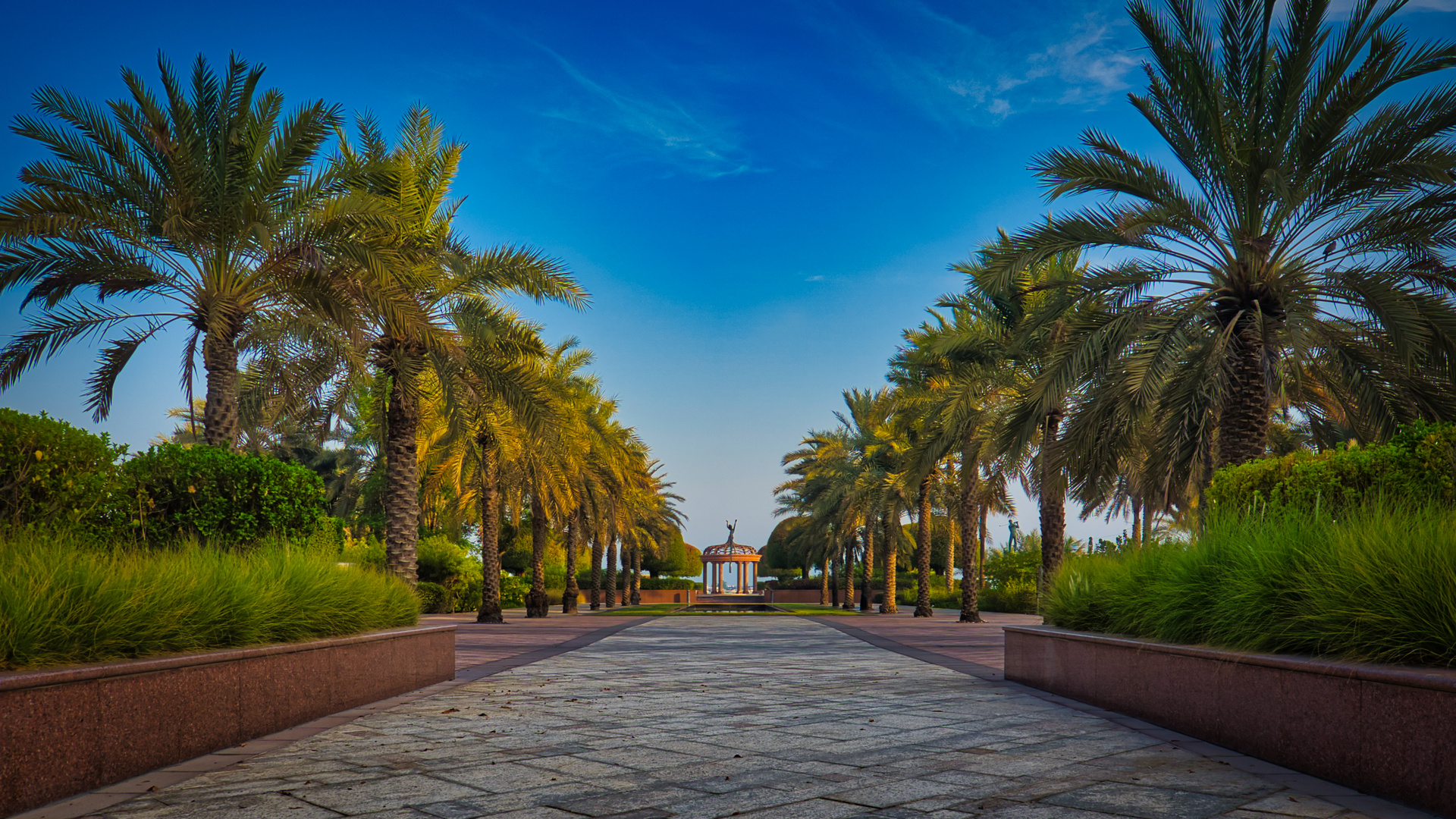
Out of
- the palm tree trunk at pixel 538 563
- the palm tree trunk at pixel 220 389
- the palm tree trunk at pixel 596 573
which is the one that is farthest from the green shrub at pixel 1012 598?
the palm tree trunk at pixel 220 389

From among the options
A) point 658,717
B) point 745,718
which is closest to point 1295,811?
point 745,718

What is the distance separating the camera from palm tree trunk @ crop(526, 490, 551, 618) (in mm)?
24969

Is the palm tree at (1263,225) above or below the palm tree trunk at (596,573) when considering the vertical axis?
above

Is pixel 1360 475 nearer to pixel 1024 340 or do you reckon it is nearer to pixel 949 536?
pixel 1024 340

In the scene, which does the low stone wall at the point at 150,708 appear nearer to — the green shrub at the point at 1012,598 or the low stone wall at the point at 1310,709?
the low stone wall at the point at 1310,709

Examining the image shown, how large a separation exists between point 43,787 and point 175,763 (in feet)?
3.11

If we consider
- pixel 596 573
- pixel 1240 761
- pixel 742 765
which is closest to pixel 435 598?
pixel 596 573

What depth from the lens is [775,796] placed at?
4082mm

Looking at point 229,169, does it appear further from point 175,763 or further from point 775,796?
point 775,796

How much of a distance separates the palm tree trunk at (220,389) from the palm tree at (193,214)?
16 mm

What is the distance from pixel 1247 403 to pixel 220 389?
12.9 meters

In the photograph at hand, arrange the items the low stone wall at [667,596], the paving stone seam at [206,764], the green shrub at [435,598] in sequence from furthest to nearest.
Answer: the low stone wall at [667,596], the green shrub at [435,598], the paving stone seam at [206,764]

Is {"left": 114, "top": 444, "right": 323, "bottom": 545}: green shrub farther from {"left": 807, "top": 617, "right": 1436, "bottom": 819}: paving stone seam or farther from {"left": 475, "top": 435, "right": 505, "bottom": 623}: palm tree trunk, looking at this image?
{"left": 475, "top": 435, "right": 505, "bottom": 623}: palm tree trunk

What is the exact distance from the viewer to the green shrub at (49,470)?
691cm
